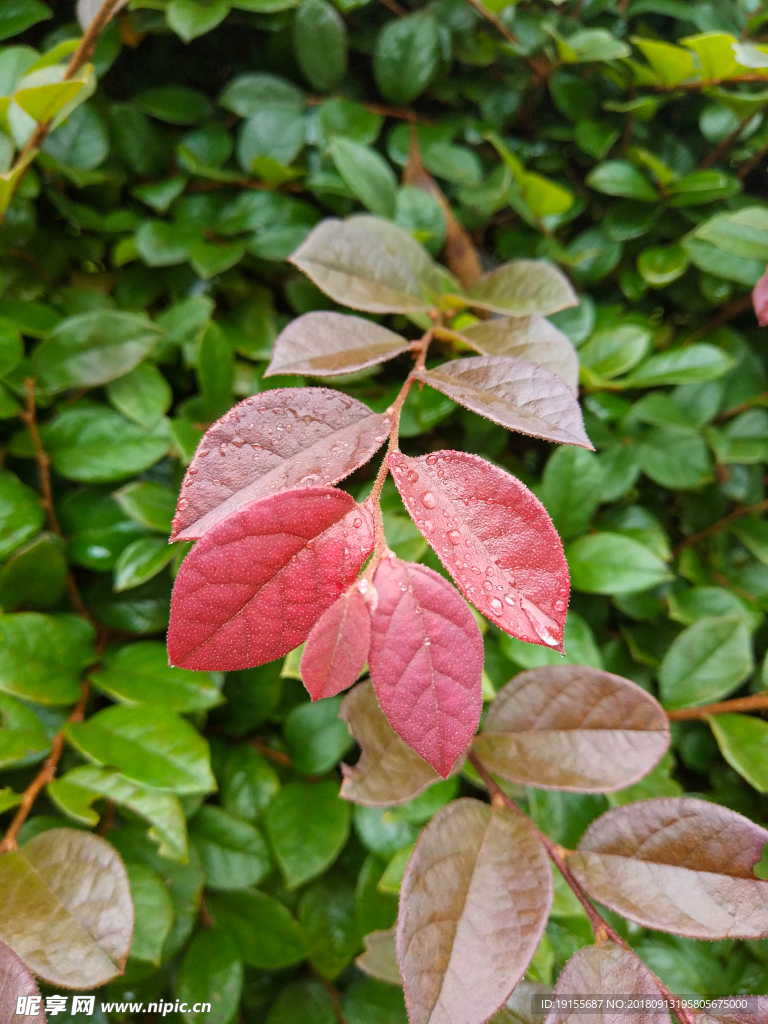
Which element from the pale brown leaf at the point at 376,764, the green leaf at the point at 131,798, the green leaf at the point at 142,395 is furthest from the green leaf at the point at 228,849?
the green leaf at the point at 142,395

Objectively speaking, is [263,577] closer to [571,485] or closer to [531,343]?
[531,343]

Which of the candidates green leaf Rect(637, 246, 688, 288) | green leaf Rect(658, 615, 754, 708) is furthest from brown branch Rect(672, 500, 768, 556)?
green leaf Rect(637, 246, 688, 288)

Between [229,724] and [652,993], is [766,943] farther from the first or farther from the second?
[229,724]

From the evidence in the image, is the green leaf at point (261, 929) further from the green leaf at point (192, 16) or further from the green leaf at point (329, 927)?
the green leaf at point (192, 16)

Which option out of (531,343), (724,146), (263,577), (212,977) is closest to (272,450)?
(263,577)

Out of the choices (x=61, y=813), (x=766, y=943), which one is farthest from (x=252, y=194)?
(x=766, y=943)
